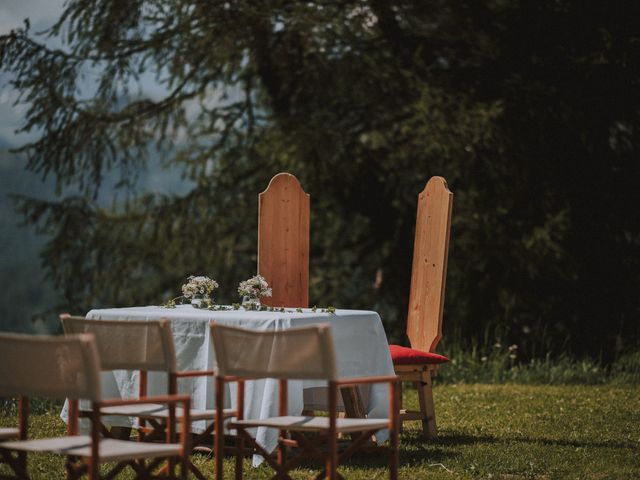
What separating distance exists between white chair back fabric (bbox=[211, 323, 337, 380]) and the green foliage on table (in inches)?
319

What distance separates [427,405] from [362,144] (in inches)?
293

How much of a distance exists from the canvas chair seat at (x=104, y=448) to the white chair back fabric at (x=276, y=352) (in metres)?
0.55

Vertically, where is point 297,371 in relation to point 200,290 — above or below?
below

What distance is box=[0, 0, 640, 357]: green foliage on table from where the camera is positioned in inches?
520

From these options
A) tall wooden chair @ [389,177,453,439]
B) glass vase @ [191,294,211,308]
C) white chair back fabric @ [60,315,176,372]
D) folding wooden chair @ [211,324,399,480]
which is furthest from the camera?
tall wooden chair @ [389,177,453,439]

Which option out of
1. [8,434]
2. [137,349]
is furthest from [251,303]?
[8,434]

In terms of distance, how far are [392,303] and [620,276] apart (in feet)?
9.89

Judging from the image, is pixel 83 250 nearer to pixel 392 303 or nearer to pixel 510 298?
pixel 392 303

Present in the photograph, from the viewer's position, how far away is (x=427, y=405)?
719 cm

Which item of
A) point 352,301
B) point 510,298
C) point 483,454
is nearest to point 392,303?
point 352,301

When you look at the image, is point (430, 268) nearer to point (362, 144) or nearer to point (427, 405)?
point (427, 405)

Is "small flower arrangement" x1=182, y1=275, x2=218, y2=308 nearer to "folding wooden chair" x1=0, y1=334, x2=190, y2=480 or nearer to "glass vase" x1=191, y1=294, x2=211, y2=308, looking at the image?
"glass vase" x1=191, y1=294, x2=211, y2=308

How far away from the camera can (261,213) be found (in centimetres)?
837

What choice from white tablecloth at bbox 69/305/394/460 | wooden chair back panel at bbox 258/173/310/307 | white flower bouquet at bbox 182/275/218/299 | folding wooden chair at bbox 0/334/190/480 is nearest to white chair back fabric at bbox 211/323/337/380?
folding wooden chair at bbox 0/334/190/480
